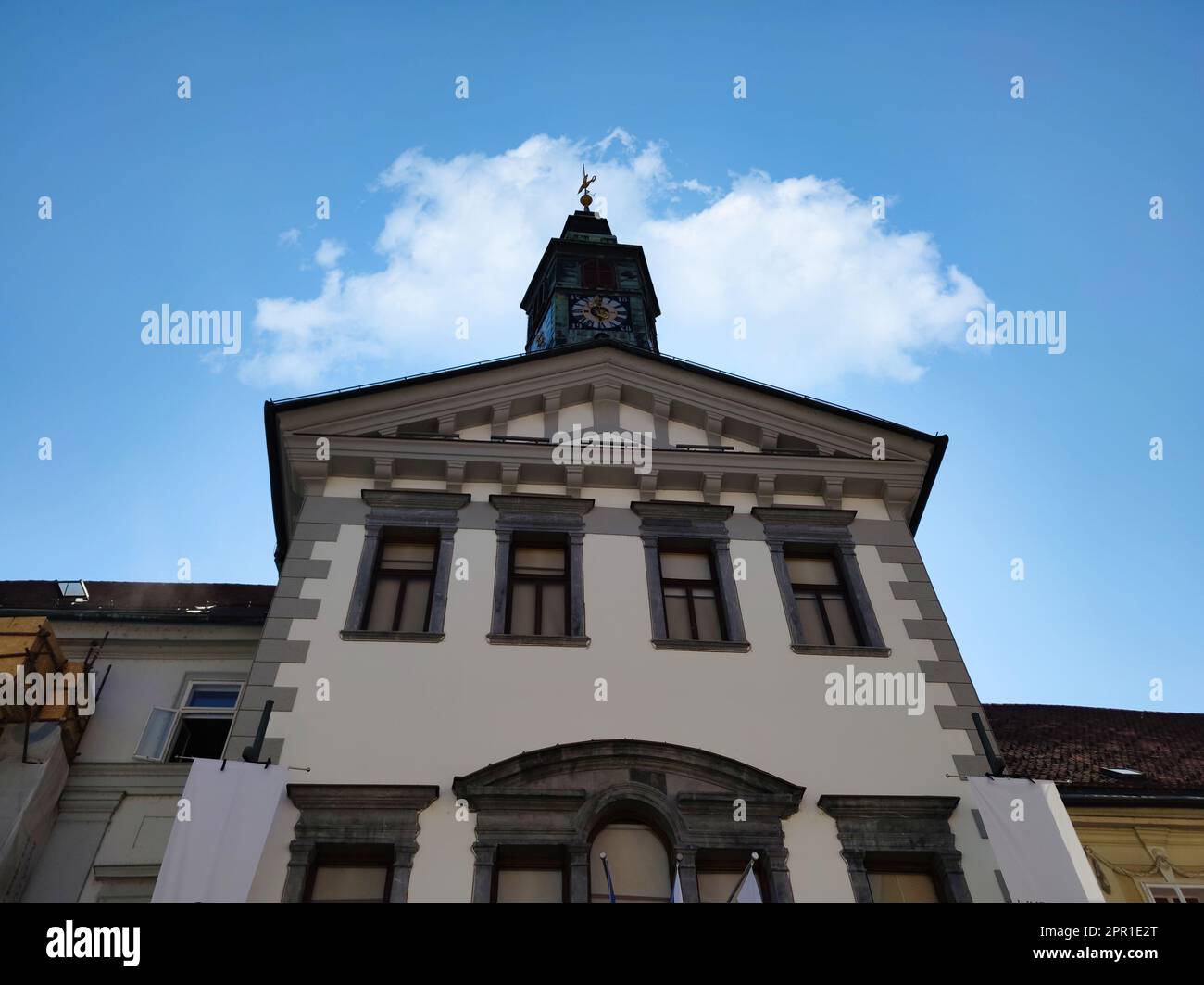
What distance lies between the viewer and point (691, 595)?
45.5 ft

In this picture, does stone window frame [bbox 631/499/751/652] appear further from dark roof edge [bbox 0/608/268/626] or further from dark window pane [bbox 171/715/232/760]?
dark window pane [bbox 171/715/232/760]

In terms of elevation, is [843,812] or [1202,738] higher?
[1202,738]

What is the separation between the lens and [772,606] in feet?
44.7

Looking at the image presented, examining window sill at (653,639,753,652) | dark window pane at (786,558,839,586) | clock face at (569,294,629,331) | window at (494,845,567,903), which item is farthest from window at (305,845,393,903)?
clock face at (569,294,629,331)

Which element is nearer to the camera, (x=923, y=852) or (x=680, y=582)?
Result: (x=923, y=852)

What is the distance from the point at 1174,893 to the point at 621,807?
8845mm

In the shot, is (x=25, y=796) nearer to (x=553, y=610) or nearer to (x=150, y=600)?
(x=150, y=600)

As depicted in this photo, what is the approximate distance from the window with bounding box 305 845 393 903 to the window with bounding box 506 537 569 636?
11.2 ft

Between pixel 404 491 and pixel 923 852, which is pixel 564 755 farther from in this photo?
pixel 404 491

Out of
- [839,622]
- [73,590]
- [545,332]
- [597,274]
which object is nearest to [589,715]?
[839,622]

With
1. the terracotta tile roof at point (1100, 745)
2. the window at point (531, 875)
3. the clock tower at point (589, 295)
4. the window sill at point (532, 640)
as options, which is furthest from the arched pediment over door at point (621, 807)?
the clock tower at point (589, 295)

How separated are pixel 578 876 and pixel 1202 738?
14.6 meters
